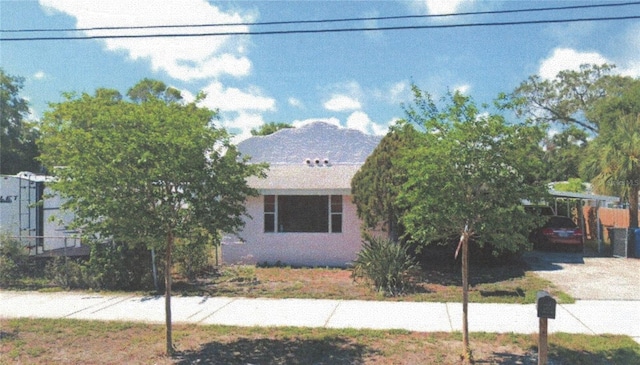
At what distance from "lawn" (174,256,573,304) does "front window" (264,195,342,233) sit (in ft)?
5.41

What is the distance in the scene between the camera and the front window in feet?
52.0

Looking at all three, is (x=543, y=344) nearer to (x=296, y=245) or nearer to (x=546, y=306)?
(x=546, y=306)

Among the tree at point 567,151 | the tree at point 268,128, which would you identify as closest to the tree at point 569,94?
the tree at point 567,151

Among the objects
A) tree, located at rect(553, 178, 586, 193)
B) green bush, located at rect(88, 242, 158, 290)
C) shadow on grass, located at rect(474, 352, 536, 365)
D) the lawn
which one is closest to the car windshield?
the lawn

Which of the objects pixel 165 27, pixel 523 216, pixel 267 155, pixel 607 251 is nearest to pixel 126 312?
pixel 165 27

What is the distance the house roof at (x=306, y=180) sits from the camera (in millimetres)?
15537

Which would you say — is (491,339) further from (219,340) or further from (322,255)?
(322,255)

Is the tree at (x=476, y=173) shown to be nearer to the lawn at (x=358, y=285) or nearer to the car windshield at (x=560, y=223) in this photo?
the lawn at (x=358, y=285)

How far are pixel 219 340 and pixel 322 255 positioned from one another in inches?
317

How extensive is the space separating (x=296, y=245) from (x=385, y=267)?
4.92 metres

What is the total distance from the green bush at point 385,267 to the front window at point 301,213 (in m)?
3.58

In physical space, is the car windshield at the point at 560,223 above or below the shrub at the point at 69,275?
above

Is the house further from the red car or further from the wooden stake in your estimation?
the wooden stake

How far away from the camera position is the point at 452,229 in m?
7.07
